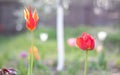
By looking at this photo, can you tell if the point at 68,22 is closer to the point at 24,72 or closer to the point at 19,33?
the point at 19,33

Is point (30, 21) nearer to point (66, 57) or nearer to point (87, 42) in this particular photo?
point (87, 42)

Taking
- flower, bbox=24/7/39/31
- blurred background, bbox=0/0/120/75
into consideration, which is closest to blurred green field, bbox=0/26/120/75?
blurred background, bbox=0/0/120/75

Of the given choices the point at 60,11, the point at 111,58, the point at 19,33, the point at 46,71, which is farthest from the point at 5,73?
the point at 19,33

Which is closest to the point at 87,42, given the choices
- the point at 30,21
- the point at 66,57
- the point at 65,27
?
the point at 30,21

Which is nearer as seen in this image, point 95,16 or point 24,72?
point 24,72

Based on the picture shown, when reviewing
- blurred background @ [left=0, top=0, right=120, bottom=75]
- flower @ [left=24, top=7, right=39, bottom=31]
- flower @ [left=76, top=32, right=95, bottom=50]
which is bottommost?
blurred background @ [left=0, top=0, right=120, bottom=75]

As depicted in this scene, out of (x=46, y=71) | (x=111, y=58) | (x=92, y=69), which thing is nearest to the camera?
(x=46, y=71)

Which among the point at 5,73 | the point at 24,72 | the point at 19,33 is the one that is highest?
the point at 5,73

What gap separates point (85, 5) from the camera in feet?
47.1

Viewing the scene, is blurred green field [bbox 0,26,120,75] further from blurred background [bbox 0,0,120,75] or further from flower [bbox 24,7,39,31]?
flower [bbox 24,7,39,31]

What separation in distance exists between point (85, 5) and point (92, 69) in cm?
825

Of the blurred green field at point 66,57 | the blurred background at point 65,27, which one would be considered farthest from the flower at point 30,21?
the blurred background at point 65,27

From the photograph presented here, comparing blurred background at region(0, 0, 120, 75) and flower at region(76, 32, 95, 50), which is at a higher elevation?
flower at region(76, 32, 95, 50)

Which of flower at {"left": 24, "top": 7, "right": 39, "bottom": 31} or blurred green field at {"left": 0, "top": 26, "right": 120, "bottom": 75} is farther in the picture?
blurred green field at {"left": 0, "top": 26, "right": 120, "bottom": 75}
